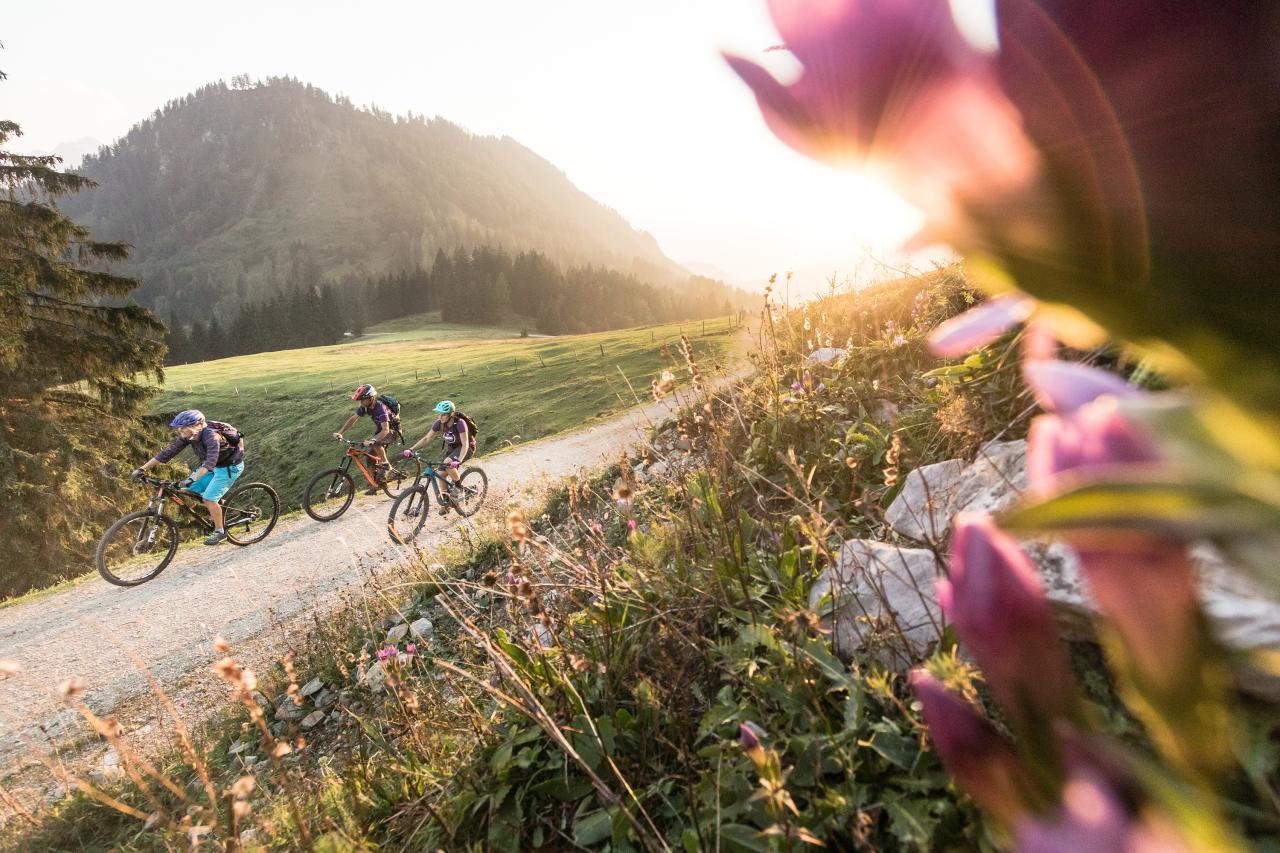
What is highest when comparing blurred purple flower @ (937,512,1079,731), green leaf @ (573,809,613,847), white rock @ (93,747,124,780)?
blurred purple flower @ (937,512,1079,731)

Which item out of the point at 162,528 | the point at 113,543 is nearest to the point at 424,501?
the point at 162,528

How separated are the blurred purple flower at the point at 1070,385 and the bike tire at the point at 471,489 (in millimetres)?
11808

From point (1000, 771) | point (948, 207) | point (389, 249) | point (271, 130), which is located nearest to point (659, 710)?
point (1000, 771)

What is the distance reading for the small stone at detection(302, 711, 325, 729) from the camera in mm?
6027

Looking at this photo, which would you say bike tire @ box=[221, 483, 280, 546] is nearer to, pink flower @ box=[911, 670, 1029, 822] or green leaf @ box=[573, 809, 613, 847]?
green leaf @ box=[573, 809, 613, 847]

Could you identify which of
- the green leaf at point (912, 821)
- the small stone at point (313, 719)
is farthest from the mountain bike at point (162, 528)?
the green leaf at point (912, 821)

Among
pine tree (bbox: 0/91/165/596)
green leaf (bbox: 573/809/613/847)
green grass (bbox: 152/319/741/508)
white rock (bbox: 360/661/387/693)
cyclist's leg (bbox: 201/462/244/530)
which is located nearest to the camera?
green leaf (bbox: 573/809/613/847)

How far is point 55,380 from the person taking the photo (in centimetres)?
1892

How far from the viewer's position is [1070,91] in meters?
0.29

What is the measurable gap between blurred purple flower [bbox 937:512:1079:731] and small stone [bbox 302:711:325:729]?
6938 millimetres

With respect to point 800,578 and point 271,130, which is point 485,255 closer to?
point 800,578

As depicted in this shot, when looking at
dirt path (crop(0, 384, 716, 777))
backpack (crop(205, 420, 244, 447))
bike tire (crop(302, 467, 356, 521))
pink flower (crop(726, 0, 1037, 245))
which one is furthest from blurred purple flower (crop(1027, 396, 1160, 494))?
bike tire (crop(302, 467, 356, 521))

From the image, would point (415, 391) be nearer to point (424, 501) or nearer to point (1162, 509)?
point (424, 501)

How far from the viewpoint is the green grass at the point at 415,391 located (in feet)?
86.7
